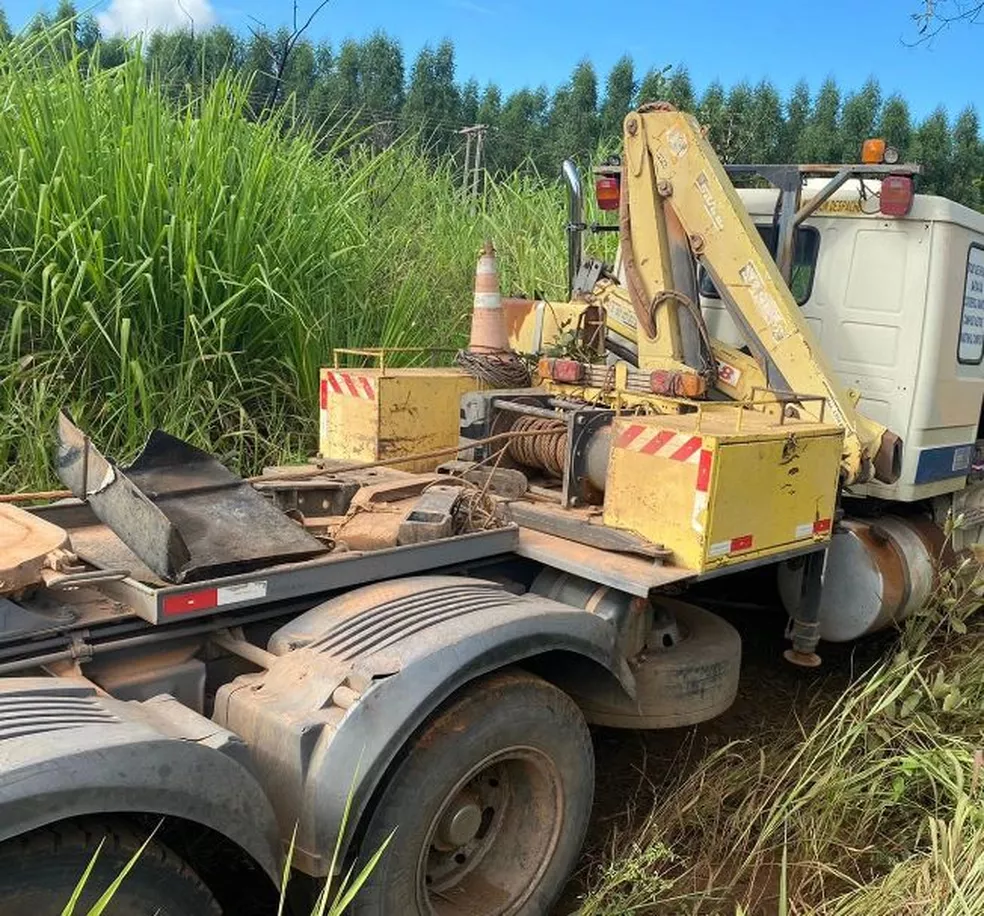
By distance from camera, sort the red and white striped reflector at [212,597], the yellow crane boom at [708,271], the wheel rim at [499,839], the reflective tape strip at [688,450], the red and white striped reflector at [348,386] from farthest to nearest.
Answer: the red and white striped reflector at [348,386] → the yellow crane boom at [708,271] → the reflective tape strip at [688,450] → the wheel rim at [499,839] → the red and white striped reflector at [212,597]

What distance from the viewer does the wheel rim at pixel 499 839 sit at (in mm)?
2656

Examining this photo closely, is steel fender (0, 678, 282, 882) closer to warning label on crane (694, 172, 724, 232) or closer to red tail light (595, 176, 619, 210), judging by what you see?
warning label on crane (694, 172, 724, 232)

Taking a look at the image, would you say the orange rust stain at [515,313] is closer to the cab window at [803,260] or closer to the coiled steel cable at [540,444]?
the cab window at [803,260]

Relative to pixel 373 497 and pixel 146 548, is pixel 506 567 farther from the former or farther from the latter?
pixel 146 548

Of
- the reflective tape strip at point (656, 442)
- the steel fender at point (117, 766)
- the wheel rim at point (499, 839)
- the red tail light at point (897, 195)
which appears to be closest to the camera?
the steel fender at point (117, 766)

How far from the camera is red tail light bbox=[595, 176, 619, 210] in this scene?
191 inches

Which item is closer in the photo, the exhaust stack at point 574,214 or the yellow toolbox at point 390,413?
the yellow toolbox at point 390,413

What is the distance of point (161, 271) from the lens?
4.73m

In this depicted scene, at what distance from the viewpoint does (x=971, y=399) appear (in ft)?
15.2

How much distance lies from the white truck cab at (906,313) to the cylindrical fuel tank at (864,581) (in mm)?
217

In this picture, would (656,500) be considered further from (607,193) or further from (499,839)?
(607,193)

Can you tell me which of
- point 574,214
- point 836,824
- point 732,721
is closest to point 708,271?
point 574,214

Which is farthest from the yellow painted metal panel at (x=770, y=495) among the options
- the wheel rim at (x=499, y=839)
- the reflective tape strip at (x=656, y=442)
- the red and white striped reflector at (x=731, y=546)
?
the wheel rim at (x=499, y=839)

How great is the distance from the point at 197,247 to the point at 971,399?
3.74 metres
